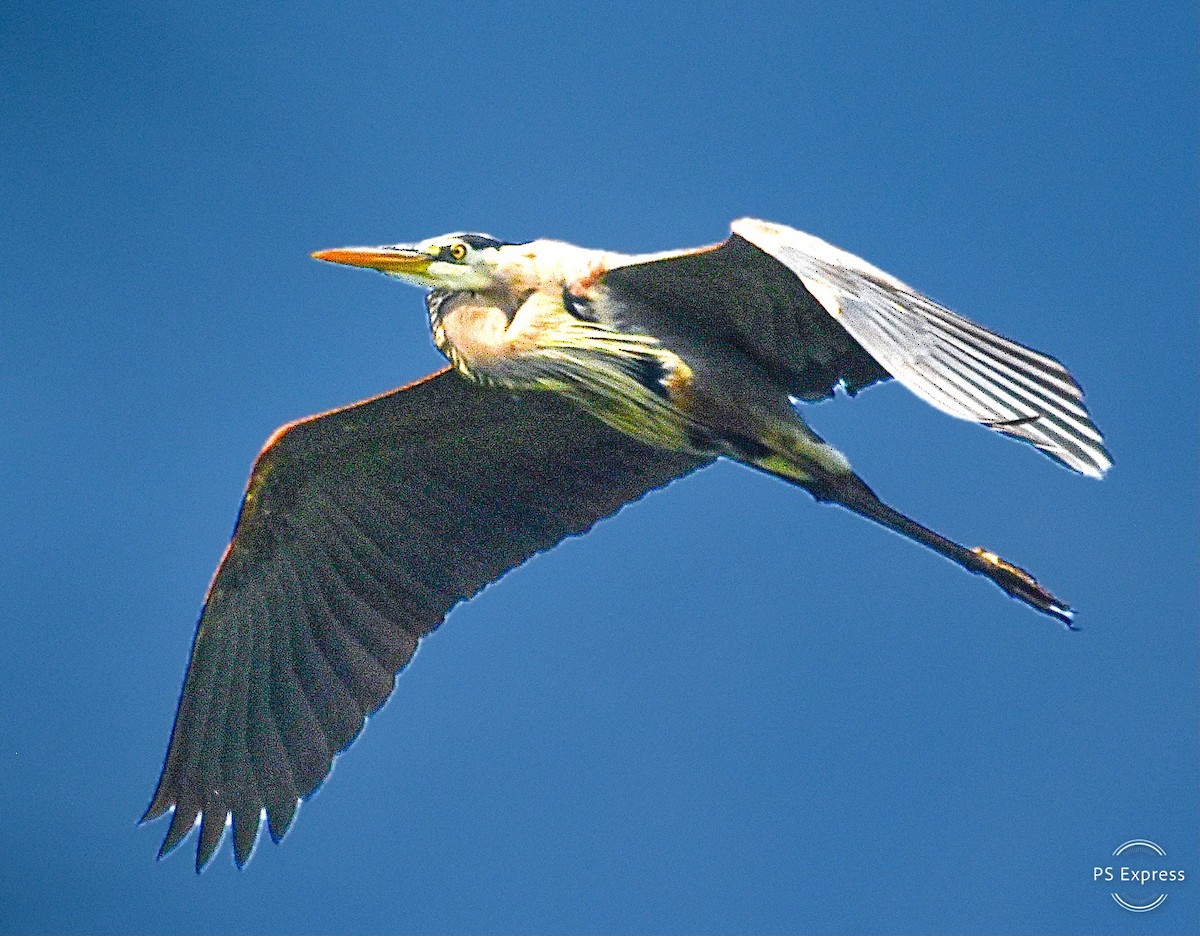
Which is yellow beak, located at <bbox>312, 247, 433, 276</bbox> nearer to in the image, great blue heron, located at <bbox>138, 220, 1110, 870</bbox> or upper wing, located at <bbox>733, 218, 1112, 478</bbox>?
great blue heron, located at <bbox>138, 220, 1110, 870</bbox>

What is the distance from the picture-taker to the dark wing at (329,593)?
754 cm

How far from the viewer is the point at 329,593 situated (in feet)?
25.3

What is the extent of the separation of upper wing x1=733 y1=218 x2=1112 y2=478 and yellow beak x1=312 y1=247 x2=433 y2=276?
5.42 ft

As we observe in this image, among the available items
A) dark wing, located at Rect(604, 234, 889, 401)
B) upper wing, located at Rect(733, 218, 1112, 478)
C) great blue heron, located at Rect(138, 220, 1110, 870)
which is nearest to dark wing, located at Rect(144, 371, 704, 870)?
great blue heron, located at Rect(138, 220, 1110, 870)

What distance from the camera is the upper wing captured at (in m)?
4.81

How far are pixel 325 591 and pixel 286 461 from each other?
2.06 ft

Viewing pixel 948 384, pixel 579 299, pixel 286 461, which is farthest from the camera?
pixel 286 461

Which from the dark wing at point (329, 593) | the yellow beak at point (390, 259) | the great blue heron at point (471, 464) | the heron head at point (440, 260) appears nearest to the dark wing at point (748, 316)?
the great blue heron at point (471, 464)

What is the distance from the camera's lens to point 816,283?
5.05 metres

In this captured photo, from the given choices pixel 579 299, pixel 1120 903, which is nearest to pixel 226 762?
pixel 579 299

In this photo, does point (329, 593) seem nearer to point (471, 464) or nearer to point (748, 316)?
point (471, 464)

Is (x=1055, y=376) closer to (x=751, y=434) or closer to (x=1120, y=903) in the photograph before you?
(x=751, y=434)

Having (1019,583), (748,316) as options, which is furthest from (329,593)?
(1019,583)

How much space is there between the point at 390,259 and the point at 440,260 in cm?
19
